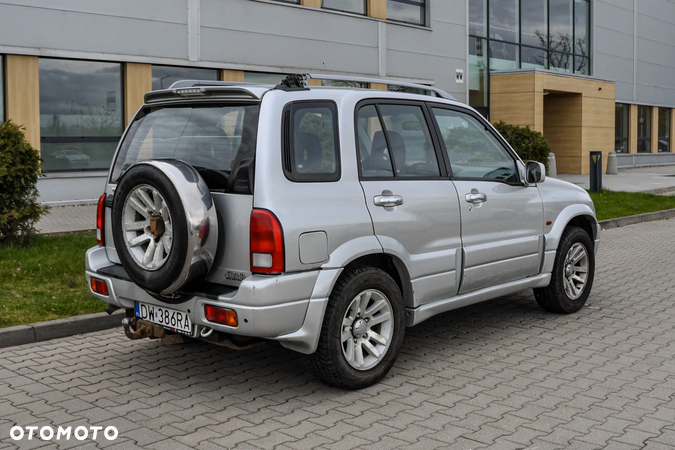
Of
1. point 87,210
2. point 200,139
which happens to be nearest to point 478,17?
point 87,210

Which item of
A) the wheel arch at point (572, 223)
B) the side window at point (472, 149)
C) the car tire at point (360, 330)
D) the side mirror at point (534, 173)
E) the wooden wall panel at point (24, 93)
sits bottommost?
the car tire at point (360, 330)

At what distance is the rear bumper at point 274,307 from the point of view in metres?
4.59

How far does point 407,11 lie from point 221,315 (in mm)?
20139

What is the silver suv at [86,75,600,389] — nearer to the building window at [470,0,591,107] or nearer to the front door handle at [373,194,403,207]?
the front door handle at [373,194,403,207]

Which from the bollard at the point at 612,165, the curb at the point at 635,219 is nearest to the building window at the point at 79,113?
the curb at the point at 635,219

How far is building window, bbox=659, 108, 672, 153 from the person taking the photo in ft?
127

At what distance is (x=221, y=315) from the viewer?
468 centimetres

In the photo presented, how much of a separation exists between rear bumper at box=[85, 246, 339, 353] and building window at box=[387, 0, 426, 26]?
62.9 feet

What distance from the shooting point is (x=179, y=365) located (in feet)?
18.9

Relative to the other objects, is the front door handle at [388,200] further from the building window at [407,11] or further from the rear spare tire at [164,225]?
the building window at [407,11]

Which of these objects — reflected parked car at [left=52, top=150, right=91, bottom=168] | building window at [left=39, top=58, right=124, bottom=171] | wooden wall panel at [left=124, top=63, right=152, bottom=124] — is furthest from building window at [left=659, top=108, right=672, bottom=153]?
reflected parked car at [left=52, top=150, right=91, bottom=168]

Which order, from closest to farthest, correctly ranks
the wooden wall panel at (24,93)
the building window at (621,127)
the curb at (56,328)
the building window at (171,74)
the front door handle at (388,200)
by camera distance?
the front door handle at (388,200) < the curb at (56,328) < the wooden wall panel at (24,93) < the building window at (171,74) < the building window at (621,127)

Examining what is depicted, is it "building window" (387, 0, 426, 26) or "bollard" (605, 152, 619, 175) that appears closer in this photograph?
"building window" (387, 0, 426, 26)

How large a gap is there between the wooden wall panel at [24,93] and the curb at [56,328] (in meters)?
9.30
